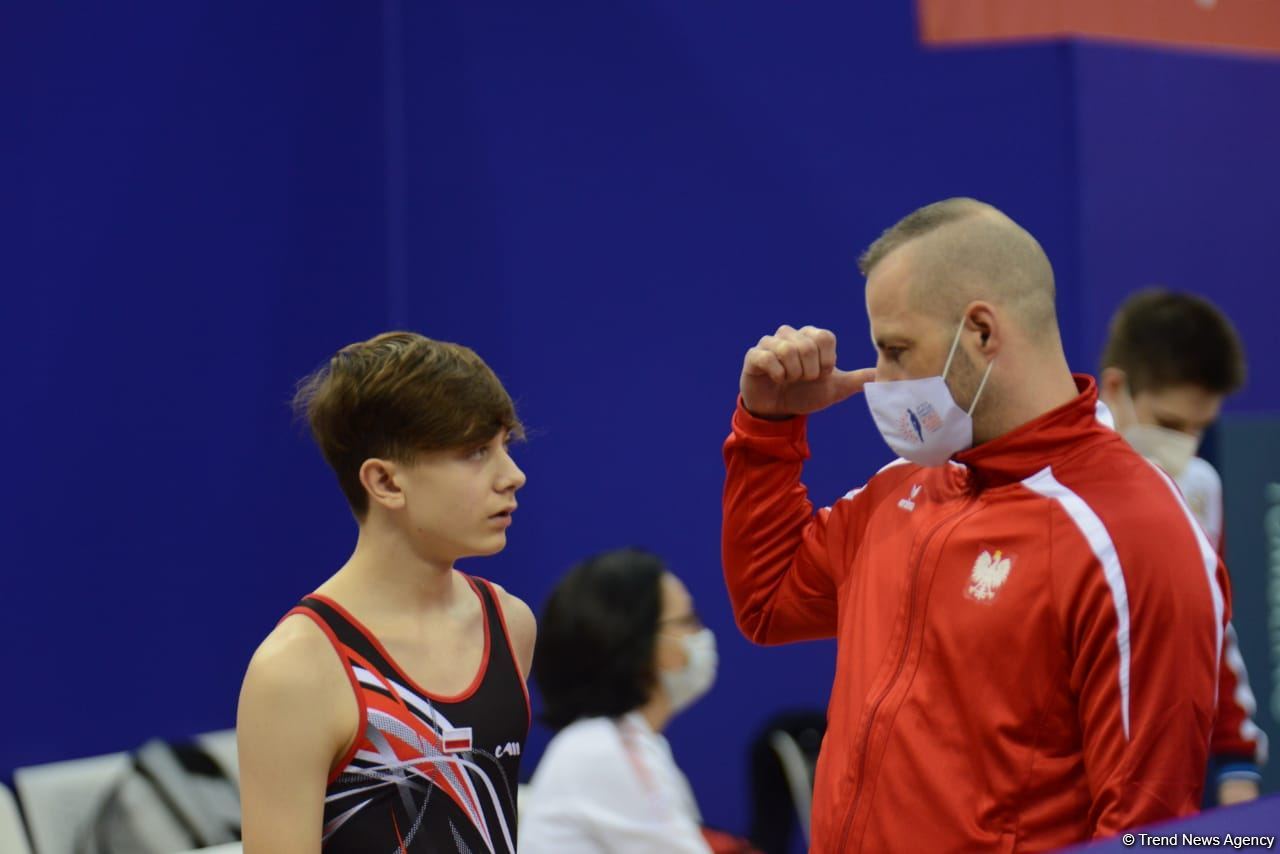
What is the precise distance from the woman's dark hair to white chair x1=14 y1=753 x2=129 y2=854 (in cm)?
175

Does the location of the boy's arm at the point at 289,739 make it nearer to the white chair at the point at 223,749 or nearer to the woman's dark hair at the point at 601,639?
the woman's dark hair at the point at 601,639

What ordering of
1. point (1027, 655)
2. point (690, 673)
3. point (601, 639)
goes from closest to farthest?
point (1027, 655) < point (601, 639) < point (690, 673)

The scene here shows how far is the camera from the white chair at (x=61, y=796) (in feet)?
14.2

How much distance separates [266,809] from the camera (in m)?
1.96

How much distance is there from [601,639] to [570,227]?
2.32 metres

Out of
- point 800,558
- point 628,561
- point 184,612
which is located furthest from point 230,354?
point 800,558

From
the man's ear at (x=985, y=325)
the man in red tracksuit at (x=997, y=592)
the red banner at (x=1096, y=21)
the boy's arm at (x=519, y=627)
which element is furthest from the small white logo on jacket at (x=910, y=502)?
the red banner at (x=1096, y=21)

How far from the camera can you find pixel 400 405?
7.09 feet

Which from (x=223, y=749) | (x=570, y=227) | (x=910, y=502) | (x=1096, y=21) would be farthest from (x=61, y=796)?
(x=1096, y=21)

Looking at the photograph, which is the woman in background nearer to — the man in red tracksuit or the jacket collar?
the man in red tracksuit

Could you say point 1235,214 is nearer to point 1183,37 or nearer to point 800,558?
point 1183,37

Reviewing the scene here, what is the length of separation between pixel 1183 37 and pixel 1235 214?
65 centimetres

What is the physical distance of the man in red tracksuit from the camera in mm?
2006

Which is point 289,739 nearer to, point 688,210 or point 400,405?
point 400,405
